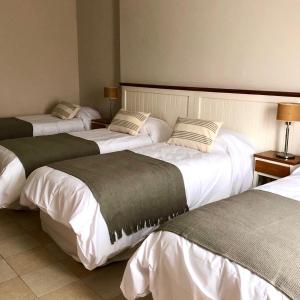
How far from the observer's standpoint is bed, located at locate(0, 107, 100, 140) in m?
3.97

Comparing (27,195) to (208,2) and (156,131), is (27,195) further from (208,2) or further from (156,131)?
(208,2)

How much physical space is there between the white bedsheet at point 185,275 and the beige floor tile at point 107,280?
1.48 ft

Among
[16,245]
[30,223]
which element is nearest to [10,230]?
Result: [30,223]

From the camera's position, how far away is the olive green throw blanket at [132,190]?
2043 millimetres

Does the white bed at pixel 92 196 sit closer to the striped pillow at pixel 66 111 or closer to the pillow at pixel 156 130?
the pillow at pixel 156 130

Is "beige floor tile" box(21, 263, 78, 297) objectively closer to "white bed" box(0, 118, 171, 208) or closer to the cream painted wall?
"white bed" box(0, 118, 171, 208)

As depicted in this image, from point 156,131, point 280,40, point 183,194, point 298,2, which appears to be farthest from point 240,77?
point 183,194

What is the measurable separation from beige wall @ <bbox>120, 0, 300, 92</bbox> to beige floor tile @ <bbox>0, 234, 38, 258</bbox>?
7.34 ft

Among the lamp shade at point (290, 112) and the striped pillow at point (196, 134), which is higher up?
the lamp shade at point (290, 112)

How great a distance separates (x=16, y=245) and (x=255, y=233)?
1.94 meters

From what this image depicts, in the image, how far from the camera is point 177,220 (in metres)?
1.57

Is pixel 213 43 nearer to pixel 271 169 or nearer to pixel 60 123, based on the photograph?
pixel 271 169

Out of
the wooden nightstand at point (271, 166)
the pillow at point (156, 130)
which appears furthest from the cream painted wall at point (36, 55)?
the wooden nightstand at point (271, 166)

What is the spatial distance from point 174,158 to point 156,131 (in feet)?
3.23
